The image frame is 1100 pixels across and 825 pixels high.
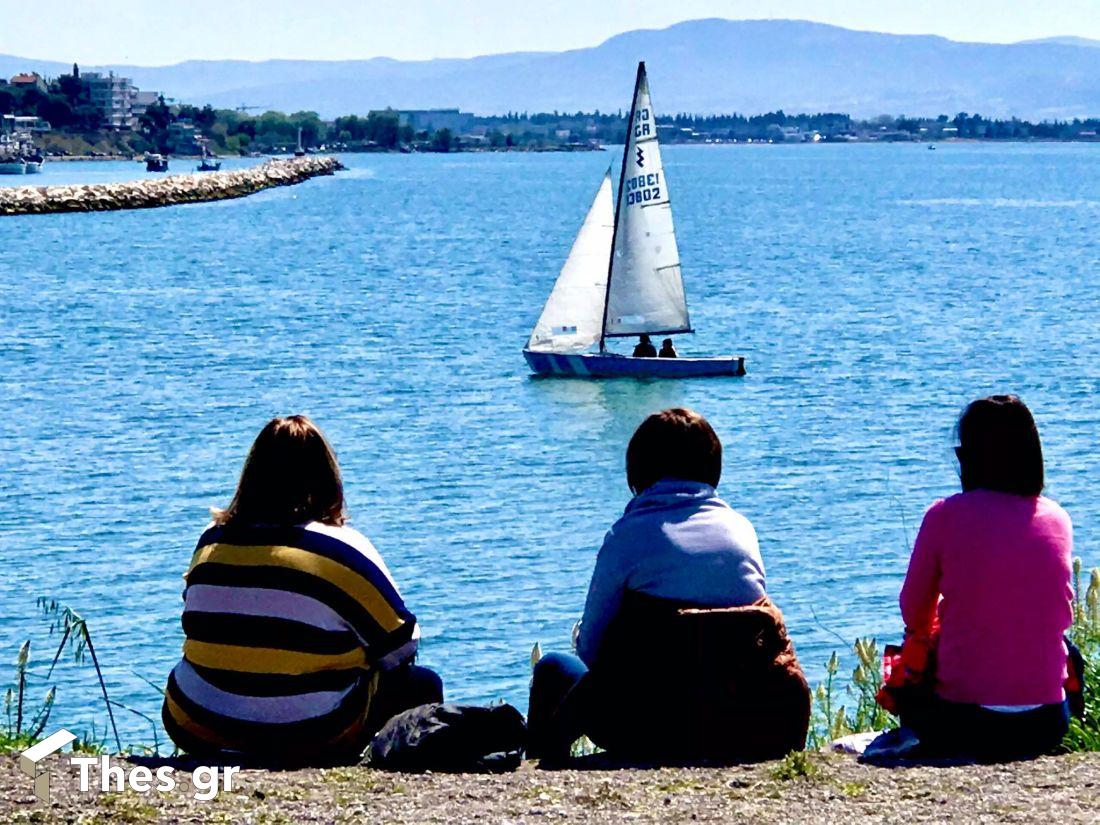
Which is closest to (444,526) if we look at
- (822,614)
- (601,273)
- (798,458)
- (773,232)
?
(822,614)

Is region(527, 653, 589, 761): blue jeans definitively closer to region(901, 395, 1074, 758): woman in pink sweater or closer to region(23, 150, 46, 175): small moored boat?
region(901, 395, 1074, 758): woman in pink sweater

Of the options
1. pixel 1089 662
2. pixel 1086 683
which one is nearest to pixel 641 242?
pixel 1089 662

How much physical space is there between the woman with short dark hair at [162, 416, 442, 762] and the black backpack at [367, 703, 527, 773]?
0.79ft

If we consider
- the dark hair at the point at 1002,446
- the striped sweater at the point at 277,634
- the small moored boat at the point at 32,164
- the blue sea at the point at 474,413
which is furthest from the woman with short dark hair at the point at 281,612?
the small moored boat at the point at 32,164

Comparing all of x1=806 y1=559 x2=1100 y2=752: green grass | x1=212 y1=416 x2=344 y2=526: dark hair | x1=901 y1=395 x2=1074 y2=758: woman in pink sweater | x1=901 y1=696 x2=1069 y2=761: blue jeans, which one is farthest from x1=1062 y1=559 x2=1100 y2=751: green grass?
x1=212 y1=416 x2=344 y2=526: dark hair

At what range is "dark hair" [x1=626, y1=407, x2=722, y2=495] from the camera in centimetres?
587

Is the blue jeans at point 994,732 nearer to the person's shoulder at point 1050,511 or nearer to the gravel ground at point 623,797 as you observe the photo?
the gravel ground at point 623,797

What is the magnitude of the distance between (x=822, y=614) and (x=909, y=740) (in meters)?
10.9

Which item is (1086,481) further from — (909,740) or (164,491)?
(909,740)

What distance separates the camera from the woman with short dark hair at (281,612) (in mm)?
5703

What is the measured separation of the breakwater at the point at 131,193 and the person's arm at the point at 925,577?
341 ft

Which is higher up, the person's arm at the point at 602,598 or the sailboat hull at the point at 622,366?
the person's arm at the point at 602,598

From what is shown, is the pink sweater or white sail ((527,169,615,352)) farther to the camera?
white sail ((527,169,615,352))

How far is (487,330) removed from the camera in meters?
46.9
